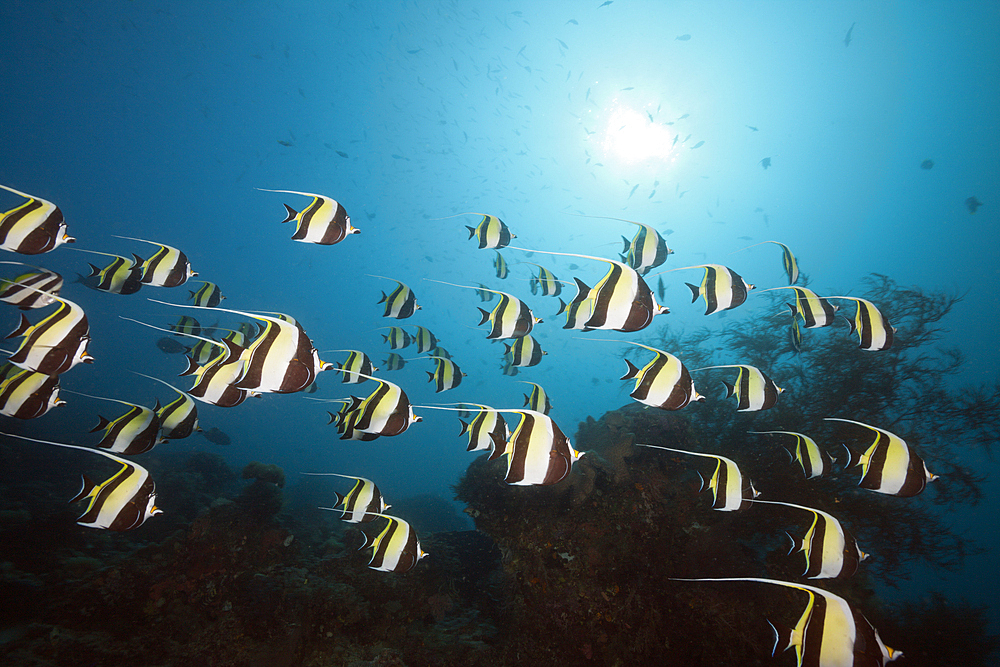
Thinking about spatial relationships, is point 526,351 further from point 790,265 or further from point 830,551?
point 790,265

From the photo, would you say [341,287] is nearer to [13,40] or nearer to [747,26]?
[13,40]

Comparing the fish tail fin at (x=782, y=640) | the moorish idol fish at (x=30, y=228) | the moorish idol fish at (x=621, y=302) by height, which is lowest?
the fish tail fin at (x=782, y=640)

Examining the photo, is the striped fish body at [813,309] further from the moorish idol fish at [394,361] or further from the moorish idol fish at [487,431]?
the moorish idol fish at [394,361]

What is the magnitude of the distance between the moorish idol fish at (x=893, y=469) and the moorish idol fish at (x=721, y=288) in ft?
4.21

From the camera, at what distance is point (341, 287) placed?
47375 mm

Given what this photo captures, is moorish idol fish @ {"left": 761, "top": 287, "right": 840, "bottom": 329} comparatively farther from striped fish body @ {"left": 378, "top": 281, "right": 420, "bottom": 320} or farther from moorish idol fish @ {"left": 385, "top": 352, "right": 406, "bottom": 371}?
moorish idol fish @ {"left": 385, "top": 352, "right": 406, "bottom": 371}

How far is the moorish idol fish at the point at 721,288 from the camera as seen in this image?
11.2 feet

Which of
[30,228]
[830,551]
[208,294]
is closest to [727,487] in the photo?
[830,551]

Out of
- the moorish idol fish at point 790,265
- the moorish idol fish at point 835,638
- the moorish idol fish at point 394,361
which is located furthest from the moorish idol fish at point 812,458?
the moorish idol fish at point 394,361

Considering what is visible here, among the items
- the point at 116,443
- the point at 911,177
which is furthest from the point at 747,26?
the point at 116,443

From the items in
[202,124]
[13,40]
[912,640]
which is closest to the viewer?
[912,640]

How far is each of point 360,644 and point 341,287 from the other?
4689 centimetres

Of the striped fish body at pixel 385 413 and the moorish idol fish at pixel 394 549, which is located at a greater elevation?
the striped fish body at pixel 385 413

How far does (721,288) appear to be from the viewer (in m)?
3.42
